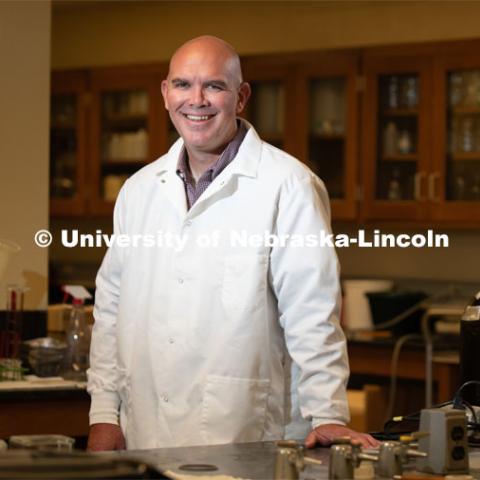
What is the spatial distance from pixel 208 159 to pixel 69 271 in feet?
12.0

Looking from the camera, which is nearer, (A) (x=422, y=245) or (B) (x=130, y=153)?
(A) (x=422, y=245)

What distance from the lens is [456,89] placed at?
4840 millimetres

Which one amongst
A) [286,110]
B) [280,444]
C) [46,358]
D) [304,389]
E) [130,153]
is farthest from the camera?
[130,153]

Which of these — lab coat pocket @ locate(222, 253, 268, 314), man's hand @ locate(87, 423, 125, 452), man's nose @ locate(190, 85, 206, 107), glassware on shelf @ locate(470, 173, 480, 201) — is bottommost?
man's hand @ locate(87, 423, 125, 452)

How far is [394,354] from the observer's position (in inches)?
174

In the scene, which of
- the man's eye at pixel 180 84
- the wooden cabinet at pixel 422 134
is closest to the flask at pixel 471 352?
the man's eye at pixel 180 84

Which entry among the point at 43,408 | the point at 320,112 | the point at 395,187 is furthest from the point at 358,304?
the point at 43,408

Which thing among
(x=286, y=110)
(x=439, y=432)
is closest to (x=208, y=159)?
(x=439, y=432)

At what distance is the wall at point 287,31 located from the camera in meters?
5.02

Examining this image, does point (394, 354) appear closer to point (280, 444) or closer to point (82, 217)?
point (82, 217)

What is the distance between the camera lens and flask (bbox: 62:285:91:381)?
3.15 meters

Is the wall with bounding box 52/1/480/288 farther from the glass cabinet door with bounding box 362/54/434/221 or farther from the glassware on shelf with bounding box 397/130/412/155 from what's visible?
the glassware on shelf with bounding box 397/130/412/155

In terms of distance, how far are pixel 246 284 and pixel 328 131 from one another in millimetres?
2943

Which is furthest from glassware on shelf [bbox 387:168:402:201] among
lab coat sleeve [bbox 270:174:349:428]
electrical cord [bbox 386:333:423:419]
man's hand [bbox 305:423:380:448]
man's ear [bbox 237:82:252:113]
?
man's hand [bbox 305:423:380:448]
